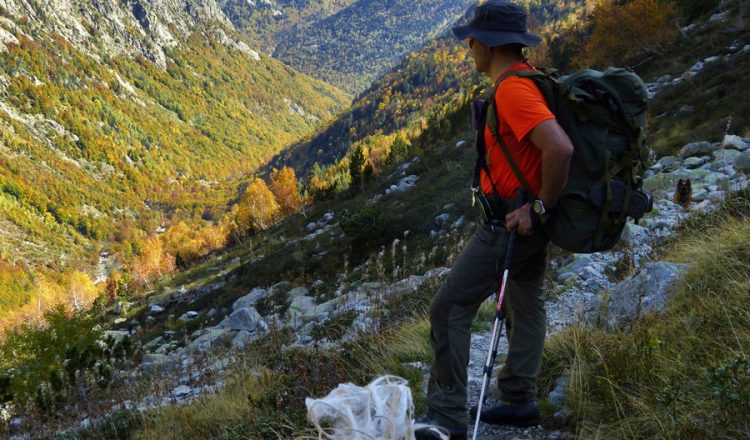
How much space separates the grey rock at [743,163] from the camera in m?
8.48

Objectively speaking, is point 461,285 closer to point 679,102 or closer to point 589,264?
point 589,264

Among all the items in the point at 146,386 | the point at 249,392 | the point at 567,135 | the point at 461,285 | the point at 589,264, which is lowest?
the point at 589,264

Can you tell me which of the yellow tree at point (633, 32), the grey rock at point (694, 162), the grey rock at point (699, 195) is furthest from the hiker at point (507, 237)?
the yellow tree at point (633, 32)

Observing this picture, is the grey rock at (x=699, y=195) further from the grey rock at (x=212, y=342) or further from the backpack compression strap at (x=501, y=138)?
the grey rock at (x=212, y=342)

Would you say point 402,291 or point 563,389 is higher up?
point 563,389

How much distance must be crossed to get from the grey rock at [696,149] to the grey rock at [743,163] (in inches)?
100

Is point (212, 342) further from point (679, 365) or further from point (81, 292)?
point (81, 292)

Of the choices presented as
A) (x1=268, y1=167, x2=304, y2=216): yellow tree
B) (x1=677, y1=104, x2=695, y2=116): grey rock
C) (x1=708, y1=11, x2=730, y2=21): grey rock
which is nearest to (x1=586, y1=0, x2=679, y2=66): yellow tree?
(x1=708, y1=11, x2=730, y2=21): grey rock

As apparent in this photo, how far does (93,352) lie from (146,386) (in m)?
6.46

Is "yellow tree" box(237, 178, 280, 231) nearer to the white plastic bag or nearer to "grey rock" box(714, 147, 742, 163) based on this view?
"grey rock" box(714, 147, 742, 163)

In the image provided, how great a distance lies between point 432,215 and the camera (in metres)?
18.3

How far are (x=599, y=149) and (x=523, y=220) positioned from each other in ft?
1.71

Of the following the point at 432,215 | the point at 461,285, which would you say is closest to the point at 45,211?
the point at 432,215

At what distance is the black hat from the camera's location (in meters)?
2.58
